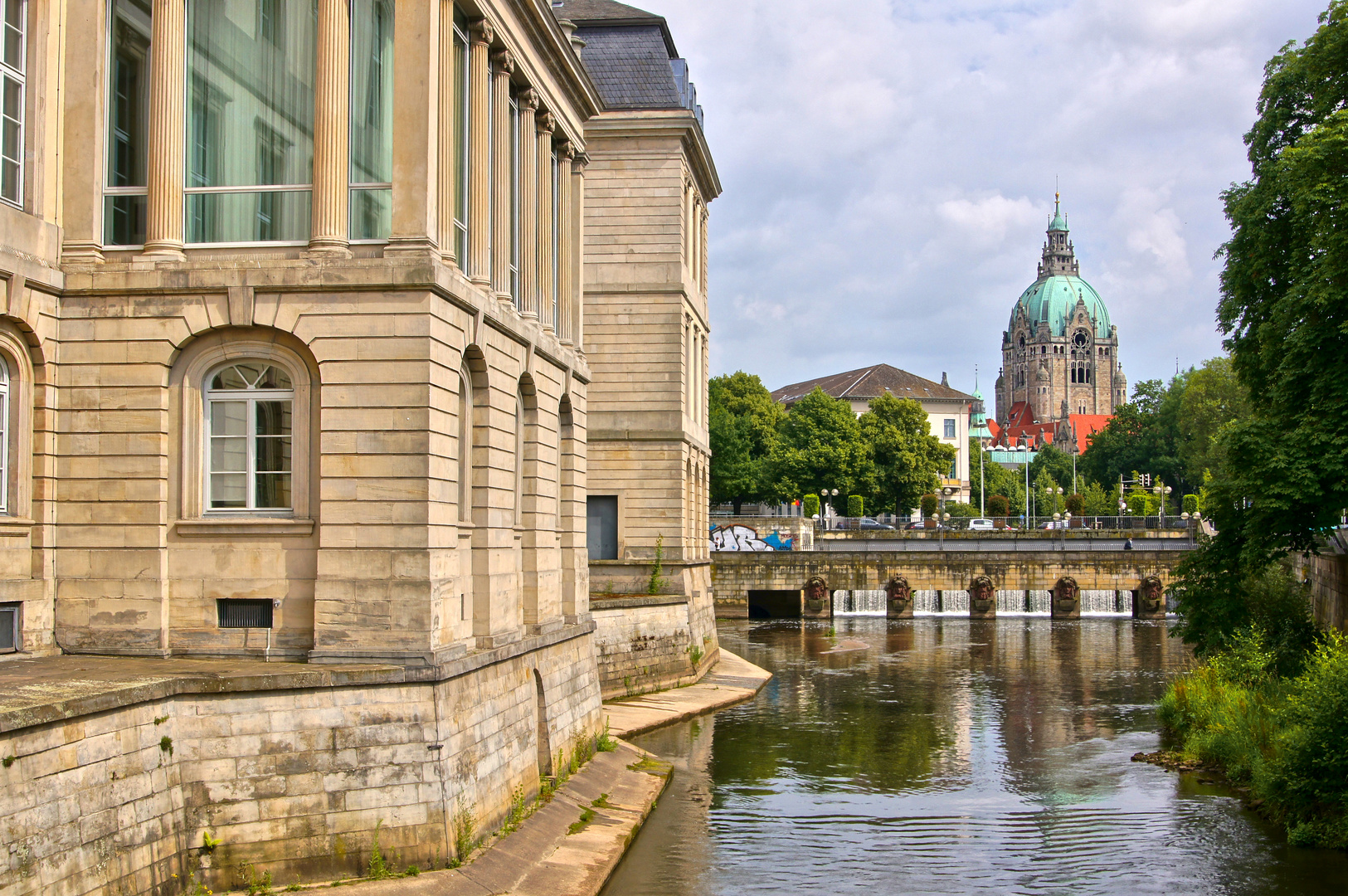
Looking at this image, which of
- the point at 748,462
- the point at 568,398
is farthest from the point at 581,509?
the point at 748,462

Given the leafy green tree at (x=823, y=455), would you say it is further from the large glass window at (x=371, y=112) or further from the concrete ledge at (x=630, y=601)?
the large glass window at (x=371, y=112)

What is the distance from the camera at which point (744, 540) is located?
7225cm

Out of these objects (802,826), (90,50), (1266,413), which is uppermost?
(90,50)

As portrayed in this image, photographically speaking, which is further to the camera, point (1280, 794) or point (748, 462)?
point (748, 462)

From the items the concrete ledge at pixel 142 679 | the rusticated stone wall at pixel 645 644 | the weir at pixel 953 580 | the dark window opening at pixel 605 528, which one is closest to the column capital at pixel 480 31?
the concrete ledge at pixel 142 679

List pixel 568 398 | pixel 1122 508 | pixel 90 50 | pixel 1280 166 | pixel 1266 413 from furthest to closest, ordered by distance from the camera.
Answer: pixel 1122 508, pixel 1266 413, pixel 1280 166, pixel 568 398, pixel 90 50

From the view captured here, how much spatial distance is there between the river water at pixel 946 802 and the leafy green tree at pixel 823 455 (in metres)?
54.5

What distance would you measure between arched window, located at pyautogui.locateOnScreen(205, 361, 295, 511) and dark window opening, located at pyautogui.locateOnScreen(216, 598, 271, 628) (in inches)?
44.9

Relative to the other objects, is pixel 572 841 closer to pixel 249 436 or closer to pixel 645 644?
pixel 249 436

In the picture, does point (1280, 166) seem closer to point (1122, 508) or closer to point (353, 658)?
point (353, 658)

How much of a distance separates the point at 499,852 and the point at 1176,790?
12.9 meters

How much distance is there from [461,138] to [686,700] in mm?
17352

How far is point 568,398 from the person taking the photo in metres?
24.9

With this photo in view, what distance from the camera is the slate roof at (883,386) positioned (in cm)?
14462
